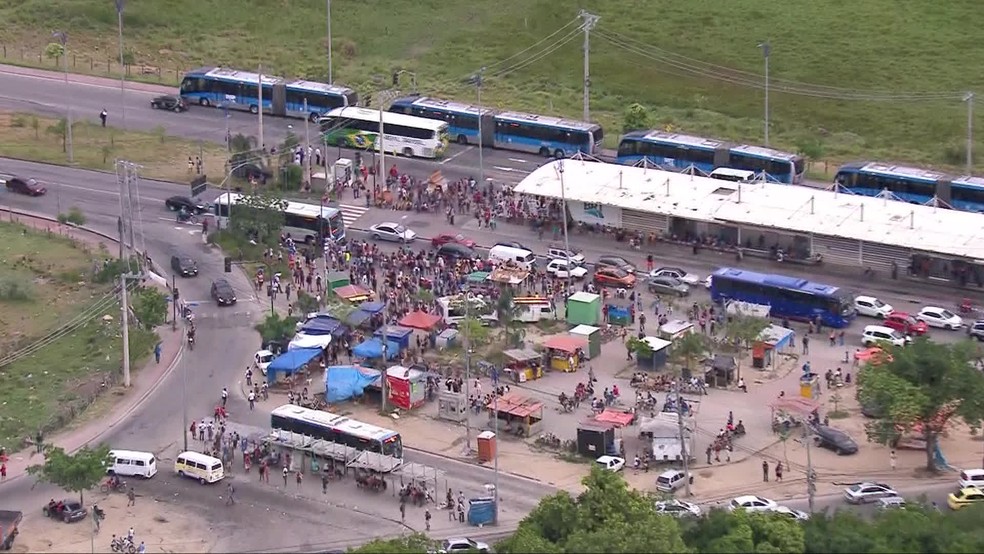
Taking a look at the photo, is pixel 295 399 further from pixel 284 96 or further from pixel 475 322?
pixel 284 96

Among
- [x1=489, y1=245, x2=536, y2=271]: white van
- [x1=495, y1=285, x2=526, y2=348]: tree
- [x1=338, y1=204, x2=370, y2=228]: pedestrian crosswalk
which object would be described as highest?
[x1=338, y1=204, x2=370, y2=228]: pedestrian crosswalk

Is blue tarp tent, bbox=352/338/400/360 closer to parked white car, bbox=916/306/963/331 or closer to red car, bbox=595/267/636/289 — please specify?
red car, bbox=595/267/636/289

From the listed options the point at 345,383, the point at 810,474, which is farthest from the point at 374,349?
the point at 810,474

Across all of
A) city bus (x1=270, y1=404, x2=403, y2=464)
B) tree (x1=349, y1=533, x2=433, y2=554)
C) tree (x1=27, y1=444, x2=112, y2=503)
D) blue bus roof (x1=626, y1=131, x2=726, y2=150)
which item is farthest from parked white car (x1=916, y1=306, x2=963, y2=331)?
tree (x1=27, y1=444, x2=112, y2=503)

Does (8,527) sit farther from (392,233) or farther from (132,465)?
(392,233)

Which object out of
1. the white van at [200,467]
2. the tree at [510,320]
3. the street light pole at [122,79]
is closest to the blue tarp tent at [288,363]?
the white van at [200,467]

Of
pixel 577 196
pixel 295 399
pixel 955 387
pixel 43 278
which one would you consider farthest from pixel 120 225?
pixel 955 387
